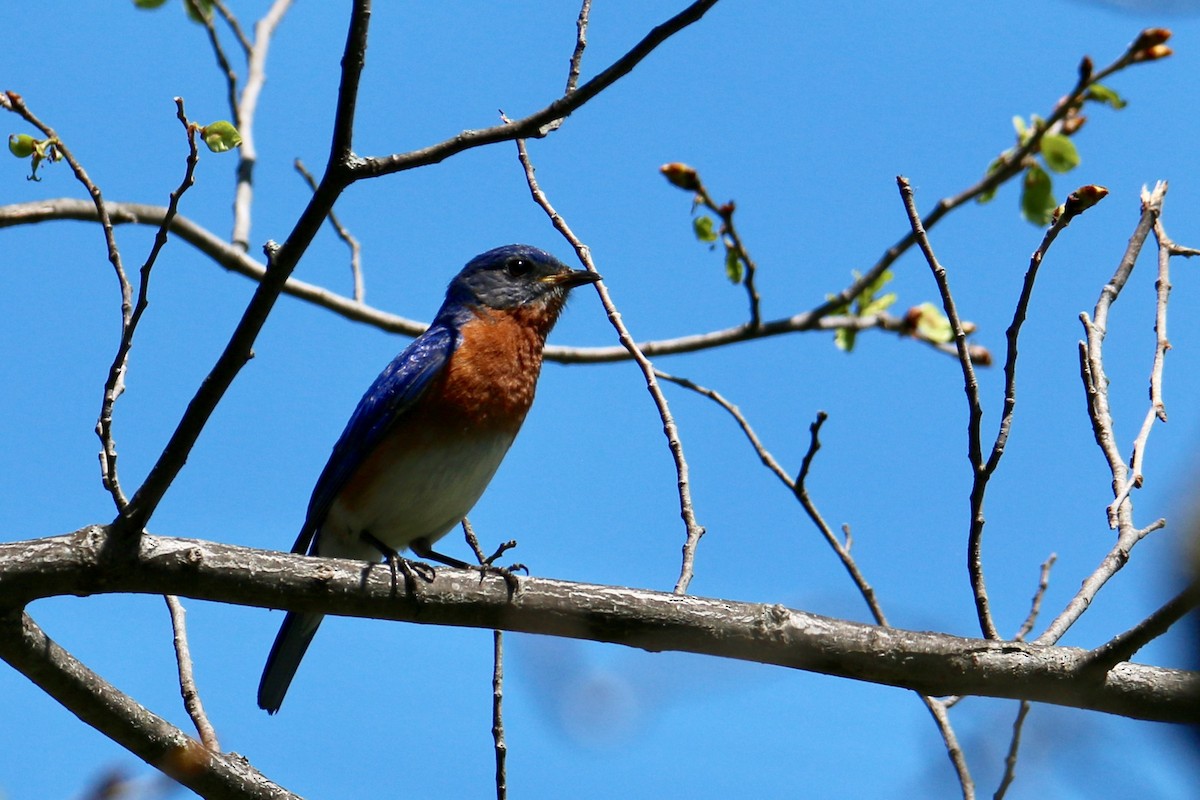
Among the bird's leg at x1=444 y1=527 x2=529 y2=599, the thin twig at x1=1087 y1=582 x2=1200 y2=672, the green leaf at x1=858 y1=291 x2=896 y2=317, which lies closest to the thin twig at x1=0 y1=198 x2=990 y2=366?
the green leaf at x1=858 y1=291 x2=896 y2=317

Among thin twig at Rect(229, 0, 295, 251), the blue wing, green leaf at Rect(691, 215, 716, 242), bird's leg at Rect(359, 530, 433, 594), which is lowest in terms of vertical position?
bird's leg at Rect(359, 530, 433, 594)

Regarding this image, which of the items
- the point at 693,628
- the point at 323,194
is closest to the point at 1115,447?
the point at 693,628

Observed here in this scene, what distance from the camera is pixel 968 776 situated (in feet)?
15.2

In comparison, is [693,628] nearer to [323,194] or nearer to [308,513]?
[323,194]

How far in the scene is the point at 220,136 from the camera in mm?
4180

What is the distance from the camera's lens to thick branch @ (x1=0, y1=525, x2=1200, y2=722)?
12.6ft

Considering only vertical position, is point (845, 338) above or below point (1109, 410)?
above

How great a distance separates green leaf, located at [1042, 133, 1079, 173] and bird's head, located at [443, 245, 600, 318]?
2.63 meters

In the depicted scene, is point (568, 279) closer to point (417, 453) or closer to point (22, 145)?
point (417, 453)

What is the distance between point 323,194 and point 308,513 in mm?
3381

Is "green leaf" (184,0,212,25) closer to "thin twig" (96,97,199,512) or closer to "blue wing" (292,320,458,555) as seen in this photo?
"blue wing" (292,320,458,555)

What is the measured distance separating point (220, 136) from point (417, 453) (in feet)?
8.10

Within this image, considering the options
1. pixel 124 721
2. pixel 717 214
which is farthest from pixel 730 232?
pixel 124 721

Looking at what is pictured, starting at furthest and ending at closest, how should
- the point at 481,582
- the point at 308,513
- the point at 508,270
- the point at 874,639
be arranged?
the point at 508,270
the point at 308,513
the point at 481,582
the point at 874,639
